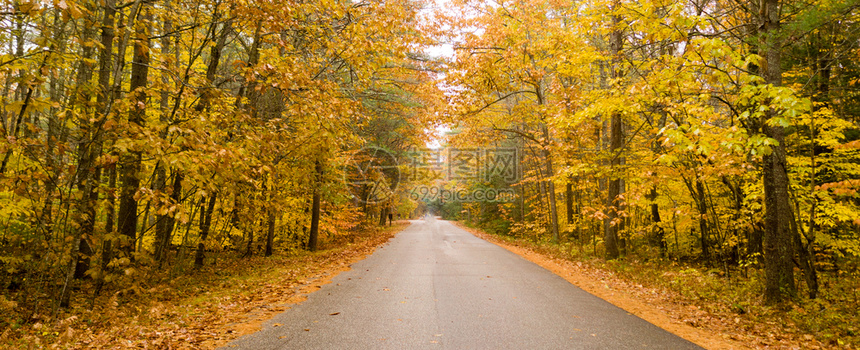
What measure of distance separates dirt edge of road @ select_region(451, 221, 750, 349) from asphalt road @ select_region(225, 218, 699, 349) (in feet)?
0.91

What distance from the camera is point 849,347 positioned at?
17.0ft

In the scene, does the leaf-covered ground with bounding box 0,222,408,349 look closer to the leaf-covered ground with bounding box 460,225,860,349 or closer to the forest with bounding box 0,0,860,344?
the forest with bounding box 0,0,860,344

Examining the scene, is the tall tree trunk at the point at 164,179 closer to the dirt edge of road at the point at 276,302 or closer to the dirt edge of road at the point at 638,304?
the dirt edge of road at the point at 276,302

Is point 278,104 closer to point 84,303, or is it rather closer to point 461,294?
point 84,303

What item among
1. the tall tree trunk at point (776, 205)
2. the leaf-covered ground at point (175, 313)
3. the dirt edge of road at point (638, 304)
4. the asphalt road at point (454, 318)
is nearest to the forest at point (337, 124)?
the tall tree trunk at point (776, 205)

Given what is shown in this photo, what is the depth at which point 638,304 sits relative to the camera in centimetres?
746

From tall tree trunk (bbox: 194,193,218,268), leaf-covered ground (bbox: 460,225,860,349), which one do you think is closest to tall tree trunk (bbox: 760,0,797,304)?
leaf-covered ground (bbox: 460,225,860,349)

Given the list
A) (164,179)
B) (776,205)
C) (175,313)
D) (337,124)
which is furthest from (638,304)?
(164,179)

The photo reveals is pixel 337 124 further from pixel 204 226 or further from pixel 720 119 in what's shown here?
pixel 720 119

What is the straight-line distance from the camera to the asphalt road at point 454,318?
499 centimetres

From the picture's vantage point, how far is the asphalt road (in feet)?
16.4

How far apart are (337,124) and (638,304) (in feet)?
22.0

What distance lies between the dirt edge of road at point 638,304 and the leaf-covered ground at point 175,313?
230 inches

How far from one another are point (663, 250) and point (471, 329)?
445 inches
